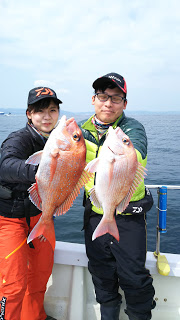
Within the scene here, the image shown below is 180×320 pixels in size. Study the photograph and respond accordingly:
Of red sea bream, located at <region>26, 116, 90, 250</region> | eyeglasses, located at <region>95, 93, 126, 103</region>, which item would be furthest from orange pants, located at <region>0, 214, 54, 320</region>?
eyeglasses, located at <region>95, 93, 126, 103</region>

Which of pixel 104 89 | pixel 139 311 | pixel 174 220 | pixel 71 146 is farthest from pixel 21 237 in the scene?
pixel 174 220

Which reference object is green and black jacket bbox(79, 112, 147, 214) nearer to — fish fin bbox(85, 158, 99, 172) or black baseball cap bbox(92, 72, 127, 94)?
black baseball cap bbox(92, 72, 127, 94)

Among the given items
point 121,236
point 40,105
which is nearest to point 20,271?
point 121,236

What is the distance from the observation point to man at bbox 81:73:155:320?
2.89 meters

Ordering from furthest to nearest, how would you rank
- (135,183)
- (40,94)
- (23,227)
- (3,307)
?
1. (23,227)
2. (40,94)
3. (3,307)
4. (135,183)

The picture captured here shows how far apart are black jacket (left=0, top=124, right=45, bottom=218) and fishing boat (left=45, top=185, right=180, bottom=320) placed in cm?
110

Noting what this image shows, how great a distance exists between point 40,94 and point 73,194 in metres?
1.33

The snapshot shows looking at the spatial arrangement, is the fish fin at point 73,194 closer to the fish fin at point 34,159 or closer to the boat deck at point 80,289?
the fish fin at point 34,159

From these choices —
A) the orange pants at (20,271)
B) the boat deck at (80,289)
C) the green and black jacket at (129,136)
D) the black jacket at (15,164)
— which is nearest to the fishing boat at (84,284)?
the boat deck at (80,289)

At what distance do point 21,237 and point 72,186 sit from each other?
1.21m

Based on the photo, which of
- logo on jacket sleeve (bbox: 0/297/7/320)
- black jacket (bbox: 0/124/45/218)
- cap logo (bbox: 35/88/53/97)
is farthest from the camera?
cap logo (bbox: 35/88/53/97)

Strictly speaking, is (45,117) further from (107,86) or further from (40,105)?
(107,86)

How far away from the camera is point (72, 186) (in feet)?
7.22

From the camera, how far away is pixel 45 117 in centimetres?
294
